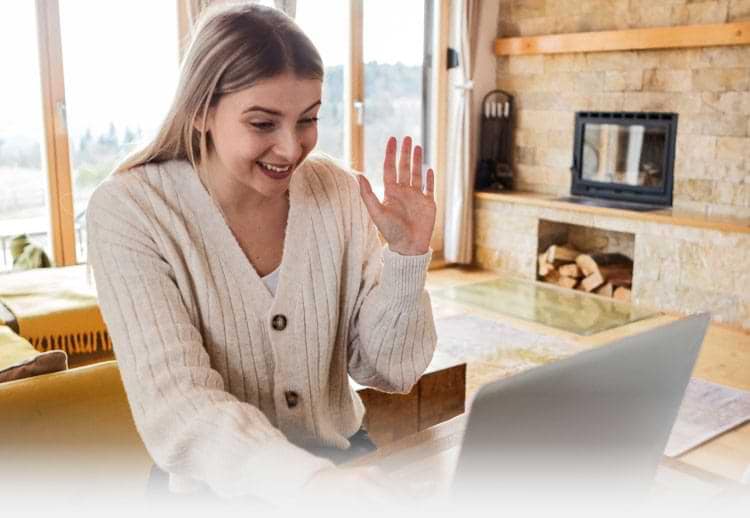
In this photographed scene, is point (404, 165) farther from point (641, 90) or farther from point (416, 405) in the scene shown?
point (641, 90)

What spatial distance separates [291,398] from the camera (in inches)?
50.3

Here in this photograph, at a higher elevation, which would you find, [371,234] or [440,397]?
[371,234]

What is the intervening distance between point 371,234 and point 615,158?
389cm

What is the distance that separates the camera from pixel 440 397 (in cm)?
245

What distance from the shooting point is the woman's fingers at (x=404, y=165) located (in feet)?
4.21

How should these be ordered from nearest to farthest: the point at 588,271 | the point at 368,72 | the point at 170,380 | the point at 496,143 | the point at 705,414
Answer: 1. the point at 170,380
2. the point at 705,414
3. the point at 588,271
4. the point at 368,72
5. the point at 496,143

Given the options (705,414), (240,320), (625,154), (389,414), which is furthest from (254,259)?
(625,154)

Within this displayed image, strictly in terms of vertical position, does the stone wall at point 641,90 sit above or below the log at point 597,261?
above

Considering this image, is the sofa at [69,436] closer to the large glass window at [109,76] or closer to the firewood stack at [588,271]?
the large glass window at [109,76]

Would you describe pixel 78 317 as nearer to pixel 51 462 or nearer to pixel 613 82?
pixel 51 462

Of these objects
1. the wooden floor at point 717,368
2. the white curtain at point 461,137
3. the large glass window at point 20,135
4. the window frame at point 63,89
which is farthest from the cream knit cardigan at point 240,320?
the white curtain at point 461,137

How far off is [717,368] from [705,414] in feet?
1.96

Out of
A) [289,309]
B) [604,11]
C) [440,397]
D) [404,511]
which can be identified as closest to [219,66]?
[289,309]

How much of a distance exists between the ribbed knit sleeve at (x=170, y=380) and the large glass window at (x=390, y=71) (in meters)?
4.09
